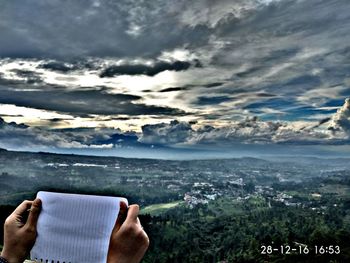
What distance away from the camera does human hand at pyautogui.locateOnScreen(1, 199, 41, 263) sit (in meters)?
0.83

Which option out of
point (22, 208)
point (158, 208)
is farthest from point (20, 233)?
point (158, 208)

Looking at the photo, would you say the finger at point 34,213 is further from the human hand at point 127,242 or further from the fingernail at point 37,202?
the human hand at point 127,242

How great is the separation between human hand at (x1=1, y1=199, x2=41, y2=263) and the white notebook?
0.03m

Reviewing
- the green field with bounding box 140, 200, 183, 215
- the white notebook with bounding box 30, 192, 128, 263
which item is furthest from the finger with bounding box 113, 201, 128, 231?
the green field with bounding box 140, 200, 183, 215

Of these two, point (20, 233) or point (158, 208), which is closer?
point (20, 233)

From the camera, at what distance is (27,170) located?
7731cm

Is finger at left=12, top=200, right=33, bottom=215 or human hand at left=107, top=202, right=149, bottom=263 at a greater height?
finger at left=12, top=200, right=33, bottom=215

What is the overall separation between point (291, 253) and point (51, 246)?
31.4 meters

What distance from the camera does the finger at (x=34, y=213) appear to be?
0.83 metres

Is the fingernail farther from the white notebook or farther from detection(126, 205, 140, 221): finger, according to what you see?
detection(126, 205, 140, 221): finger

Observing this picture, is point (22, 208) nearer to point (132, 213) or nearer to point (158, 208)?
point (132, 213)

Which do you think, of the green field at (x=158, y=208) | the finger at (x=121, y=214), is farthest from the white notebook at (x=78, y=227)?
the green field at (x=158, y=208)

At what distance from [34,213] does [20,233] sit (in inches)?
2.0

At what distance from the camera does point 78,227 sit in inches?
31.2
